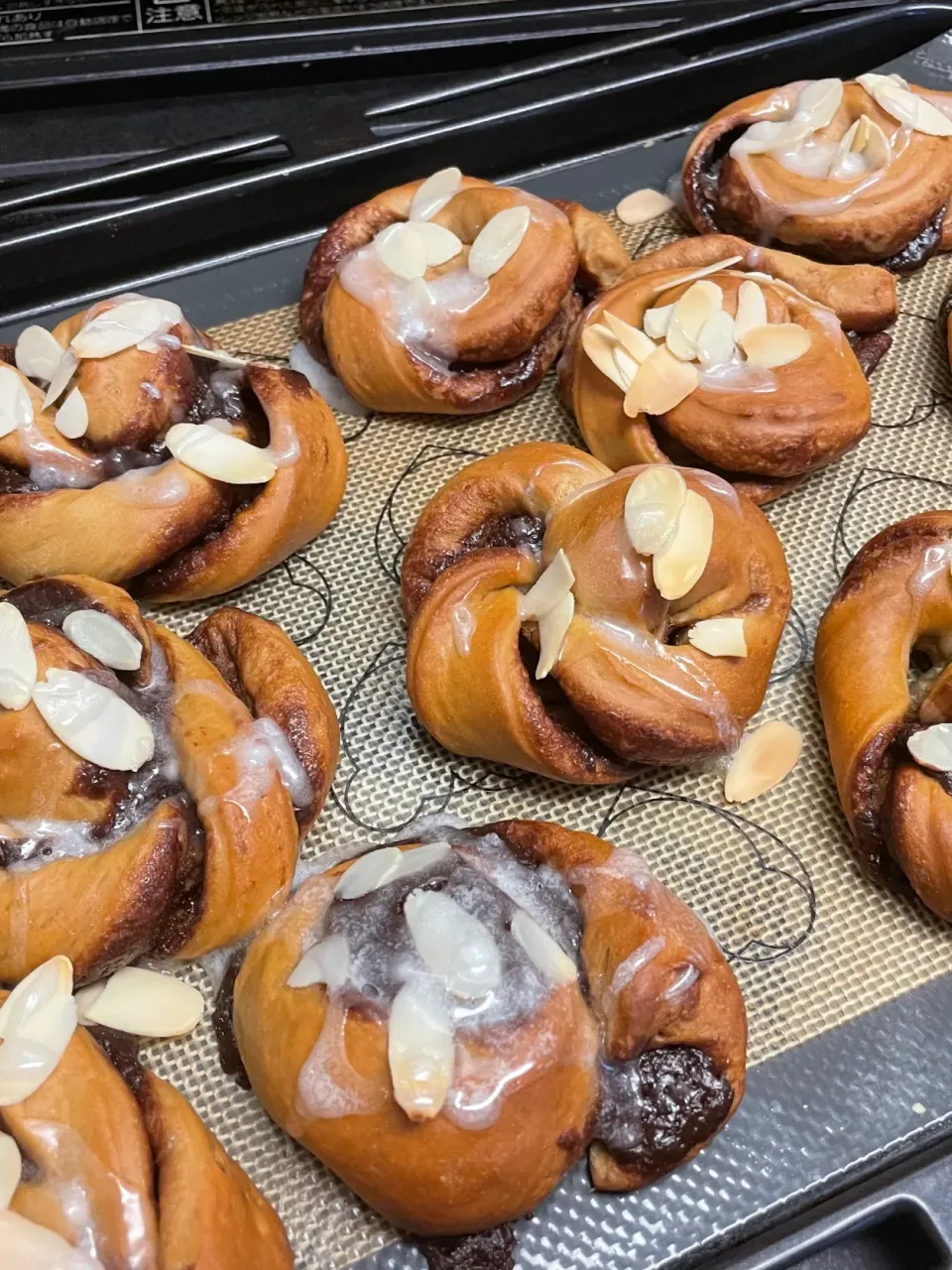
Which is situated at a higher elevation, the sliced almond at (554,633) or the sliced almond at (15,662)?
the sliced almond at (15,662)

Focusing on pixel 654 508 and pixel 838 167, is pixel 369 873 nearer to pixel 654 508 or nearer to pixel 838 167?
pixel 654 508

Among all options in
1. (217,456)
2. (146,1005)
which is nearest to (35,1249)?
(146,1005)

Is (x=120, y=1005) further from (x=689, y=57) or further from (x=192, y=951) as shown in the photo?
(x=689, y=57)

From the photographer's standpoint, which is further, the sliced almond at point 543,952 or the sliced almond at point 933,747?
the sliced almond at point 933,747

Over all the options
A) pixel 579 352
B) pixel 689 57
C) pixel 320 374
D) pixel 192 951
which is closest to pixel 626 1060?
pixel 192 951

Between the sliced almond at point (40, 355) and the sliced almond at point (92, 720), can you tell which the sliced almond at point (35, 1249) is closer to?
the sliced almond at point (92, 720)

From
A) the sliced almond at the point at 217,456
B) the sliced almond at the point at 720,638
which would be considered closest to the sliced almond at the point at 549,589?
the sliced almond at the point at 720,638

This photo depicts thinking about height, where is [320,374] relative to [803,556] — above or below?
above
